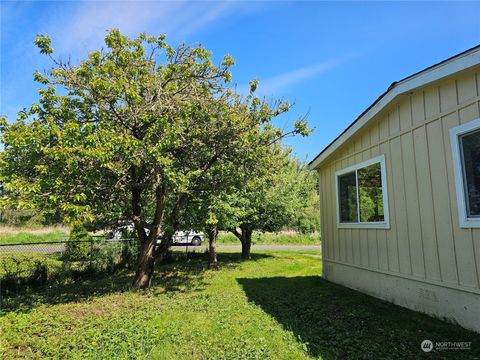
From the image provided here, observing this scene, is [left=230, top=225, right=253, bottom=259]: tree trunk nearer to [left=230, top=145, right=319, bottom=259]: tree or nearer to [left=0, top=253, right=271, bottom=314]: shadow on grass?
[left=230, top=145, right=319, bottom=259]: tree

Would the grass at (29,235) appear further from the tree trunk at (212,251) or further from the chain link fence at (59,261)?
the tree trunk at (212,251)

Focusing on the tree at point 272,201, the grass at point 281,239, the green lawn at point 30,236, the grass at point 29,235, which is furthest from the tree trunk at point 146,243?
the grass at point 281,239

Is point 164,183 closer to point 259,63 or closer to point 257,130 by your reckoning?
point 257,130

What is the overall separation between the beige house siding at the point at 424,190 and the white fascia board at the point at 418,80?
14 centimetres

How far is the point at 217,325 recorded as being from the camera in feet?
14.9

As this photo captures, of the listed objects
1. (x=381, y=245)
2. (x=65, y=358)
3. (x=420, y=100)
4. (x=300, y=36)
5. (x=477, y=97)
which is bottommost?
(x=65, y=358)

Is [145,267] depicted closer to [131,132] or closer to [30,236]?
[131,132]

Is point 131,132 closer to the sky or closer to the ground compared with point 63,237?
closer to the sky

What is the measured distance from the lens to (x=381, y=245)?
19.1ft

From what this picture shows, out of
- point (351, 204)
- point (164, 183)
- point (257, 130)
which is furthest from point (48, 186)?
point (351, 204)

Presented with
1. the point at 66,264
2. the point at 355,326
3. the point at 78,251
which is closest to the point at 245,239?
the point at 78,251

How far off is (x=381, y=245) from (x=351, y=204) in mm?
1375

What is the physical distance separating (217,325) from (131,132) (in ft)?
A: 14.4

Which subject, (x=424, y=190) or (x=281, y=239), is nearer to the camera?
(x=424, y=190)
